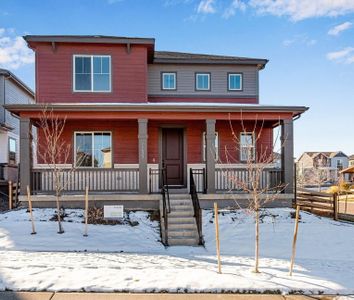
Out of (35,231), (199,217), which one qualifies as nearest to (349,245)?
(199,217)

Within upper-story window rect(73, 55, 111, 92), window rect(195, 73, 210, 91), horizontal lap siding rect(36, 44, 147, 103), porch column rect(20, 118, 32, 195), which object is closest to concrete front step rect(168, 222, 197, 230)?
porch column rect(20, 118, 32, 195)

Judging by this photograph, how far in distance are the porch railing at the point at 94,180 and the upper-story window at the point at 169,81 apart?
4.66 metres

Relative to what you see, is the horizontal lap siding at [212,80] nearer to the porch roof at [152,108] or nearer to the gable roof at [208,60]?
the gable roof at [208,60]

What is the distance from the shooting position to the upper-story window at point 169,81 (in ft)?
52.4

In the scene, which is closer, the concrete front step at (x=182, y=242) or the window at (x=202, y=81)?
the concrete front step at (x=182, y=242)

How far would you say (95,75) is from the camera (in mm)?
14391

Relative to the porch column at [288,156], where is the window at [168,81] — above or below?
above

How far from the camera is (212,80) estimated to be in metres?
16.2

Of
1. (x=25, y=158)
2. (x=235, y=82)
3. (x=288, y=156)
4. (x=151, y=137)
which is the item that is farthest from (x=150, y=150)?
(x=288, y=156)

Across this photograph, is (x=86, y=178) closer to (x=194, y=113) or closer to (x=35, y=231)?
(x=35, y=231)

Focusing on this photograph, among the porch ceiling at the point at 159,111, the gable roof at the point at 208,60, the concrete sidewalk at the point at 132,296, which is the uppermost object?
the gable roof at the point at 208,60

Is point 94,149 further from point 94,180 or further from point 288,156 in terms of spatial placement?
point 288,156

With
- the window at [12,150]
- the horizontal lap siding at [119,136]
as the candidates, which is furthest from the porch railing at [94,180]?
the window at [12,150]

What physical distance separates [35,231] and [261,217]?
7.25m
